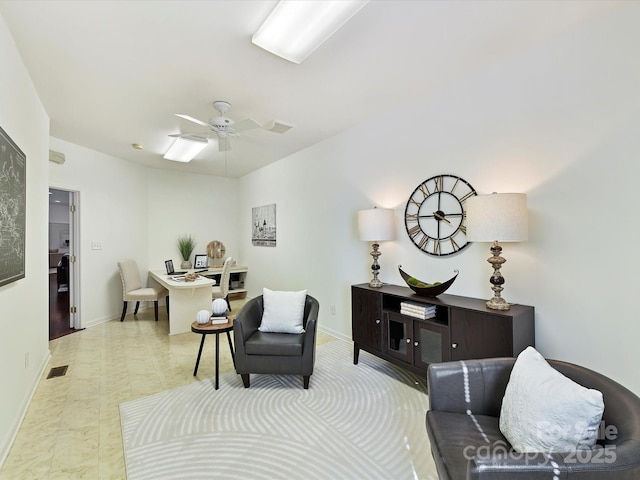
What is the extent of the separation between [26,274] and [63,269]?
5690 millimetres

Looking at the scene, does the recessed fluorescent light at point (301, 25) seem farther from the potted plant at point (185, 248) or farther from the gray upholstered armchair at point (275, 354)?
the potted plant at point (185, 248)

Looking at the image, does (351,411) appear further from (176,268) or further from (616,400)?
(176,268)

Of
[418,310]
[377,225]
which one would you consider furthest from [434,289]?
[377,225]

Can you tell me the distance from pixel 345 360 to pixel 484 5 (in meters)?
3.05

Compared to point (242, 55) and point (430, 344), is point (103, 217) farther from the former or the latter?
point (430, 344)

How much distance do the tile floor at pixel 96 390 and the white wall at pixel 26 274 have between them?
140mm

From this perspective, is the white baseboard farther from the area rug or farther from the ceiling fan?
the ceiling fan

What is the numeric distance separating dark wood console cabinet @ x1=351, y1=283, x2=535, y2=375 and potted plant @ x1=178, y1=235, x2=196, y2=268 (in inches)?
154

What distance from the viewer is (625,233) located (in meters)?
1.85

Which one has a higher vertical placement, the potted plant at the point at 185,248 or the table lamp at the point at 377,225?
the table lamp at the point at 377,225

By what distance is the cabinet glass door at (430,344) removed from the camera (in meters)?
2.37

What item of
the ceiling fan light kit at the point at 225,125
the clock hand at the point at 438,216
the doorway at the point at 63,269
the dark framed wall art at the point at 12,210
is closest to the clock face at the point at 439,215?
the clock hand at the point at 438,216

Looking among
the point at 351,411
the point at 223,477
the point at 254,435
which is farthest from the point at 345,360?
Answer: the point at 223,477

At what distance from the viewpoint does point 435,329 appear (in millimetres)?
2439
